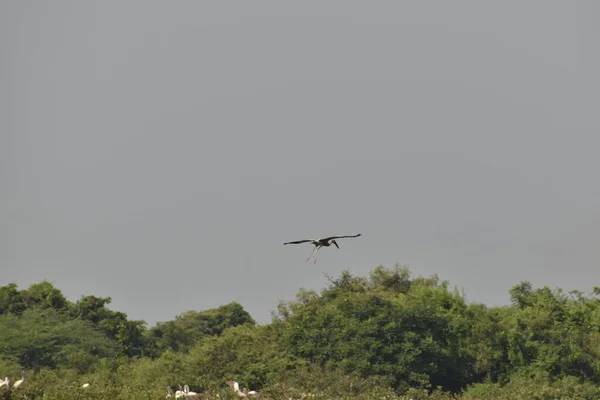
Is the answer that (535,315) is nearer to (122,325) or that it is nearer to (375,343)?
(375,343)

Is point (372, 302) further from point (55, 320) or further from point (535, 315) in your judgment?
point (55, 320)

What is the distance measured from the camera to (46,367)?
165ft


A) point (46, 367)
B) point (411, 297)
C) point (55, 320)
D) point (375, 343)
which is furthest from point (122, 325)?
point (375, 343)

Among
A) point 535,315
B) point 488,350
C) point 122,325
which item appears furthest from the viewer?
point 122,325

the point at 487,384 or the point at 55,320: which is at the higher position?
the point at 55,320

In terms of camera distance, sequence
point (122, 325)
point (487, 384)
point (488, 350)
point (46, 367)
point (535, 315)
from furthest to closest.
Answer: point (122, 325)
point (46, 367)
point (535, 315)
point (488, 350)
point (487, 384)

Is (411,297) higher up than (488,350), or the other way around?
(411,297)

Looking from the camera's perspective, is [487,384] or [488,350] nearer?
[487,384]

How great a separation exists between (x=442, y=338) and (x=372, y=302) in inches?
122

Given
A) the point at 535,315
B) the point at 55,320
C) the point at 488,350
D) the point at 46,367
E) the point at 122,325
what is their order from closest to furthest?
the point at 488,350 → the point at 535,315 → the point at 46,367 → the point at 55,320 → the point at 122,325

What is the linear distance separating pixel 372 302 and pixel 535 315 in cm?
736

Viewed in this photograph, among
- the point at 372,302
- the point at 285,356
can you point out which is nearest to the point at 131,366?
the point at 285,356

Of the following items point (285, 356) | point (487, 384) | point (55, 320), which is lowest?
point (487, 384)

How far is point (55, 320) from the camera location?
55781 mm
